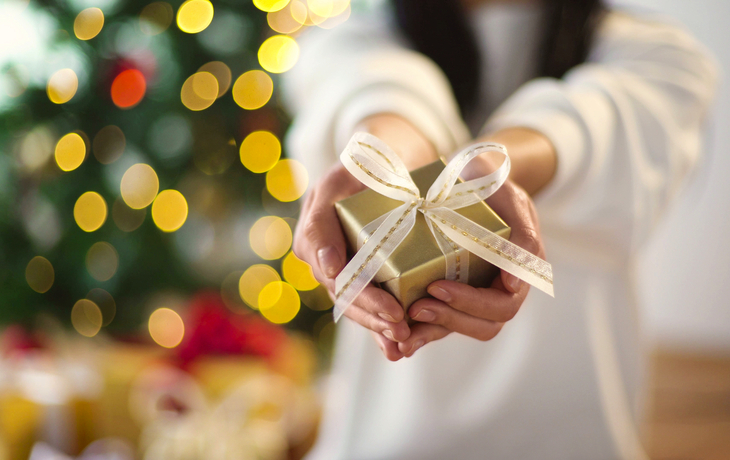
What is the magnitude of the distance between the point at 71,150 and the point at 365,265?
3.75 feet

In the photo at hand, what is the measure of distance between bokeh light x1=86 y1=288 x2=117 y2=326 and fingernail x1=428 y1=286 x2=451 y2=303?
47.2 inches

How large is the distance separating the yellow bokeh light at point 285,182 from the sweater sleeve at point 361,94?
1.51ft

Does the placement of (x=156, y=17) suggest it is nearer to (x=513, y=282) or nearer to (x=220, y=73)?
(x=220, y=73)

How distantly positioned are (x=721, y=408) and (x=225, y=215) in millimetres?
1780

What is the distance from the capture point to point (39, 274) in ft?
4.10

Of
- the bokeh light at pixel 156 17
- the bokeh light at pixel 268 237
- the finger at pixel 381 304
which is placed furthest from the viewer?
the bokeh light at pixel 268 237

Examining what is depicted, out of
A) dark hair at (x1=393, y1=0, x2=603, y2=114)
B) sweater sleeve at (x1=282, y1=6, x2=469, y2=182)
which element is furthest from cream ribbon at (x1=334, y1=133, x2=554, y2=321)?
dark hair at (x1=393, y1=0, x2=603, y2=114)

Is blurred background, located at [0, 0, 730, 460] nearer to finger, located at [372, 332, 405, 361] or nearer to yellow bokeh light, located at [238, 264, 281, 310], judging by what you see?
yellow bokeh light, located at [238, 264, 281, 310]

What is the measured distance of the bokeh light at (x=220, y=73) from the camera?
3.67 ft

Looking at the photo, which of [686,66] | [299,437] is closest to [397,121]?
[686,66]

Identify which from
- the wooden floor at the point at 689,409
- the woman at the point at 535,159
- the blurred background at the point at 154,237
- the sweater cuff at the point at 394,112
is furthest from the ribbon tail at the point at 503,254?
the wooden floor at the point at 689,409

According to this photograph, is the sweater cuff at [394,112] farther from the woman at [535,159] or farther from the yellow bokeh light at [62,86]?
the yellow bokeh light at [62,86]

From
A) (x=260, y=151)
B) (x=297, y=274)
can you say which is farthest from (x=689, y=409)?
(x=260, y=151)

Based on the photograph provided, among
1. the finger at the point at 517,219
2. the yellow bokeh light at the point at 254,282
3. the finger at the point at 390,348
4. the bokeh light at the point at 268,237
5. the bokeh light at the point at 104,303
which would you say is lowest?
the yellow bokeh light at the point at 254,282
